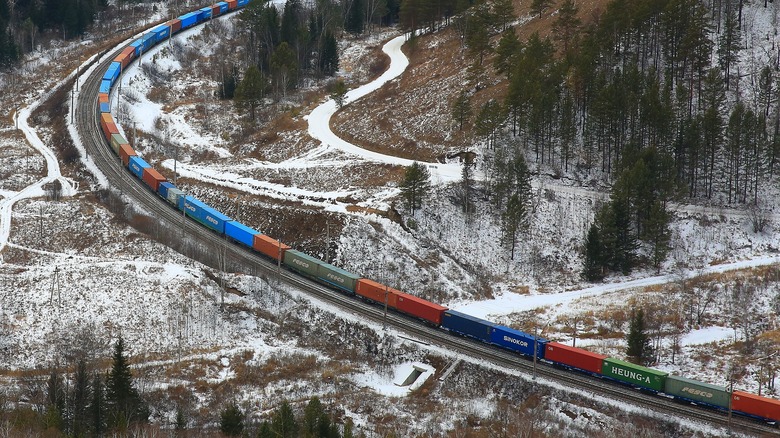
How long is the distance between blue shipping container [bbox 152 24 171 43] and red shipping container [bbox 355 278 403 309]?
87.6 m

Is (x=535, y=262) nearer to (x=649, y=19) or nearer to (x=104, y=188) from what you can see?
(x=649, y=19)

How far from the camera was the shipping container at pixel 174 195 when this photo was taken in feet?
328

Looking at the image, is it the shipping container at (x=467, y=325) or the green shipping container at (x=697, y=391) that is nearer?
the green shipping container at (x=697, y=391)

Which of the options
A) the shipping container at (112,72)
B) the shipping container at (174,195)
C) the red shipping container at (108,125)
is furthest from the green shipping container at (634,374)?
the shipping container at (112,72)

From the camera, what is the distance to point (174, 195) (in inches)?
3957

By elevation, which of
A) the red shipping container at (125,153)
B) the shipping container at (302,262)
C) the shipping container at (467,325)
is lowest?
the shipping container at (467,325)

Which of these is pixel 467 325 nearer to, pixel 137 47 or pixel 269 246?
pixel 269 246

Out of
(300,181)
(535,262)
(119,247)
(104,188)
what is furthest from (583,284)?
(104,188)

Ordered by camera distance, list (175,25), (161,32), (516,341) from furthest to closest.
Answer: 1. (175,25)
2. (161,32)
3. (516,341)

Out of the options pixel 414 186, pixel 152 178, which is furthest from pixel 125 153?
pixel 414 186

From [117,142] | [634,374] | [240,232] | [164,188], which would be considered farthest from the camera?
[117,142]

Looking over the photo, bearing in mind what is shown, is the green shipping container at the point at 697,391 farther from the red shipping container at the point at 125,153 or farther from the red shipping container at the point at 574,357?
the red shipping container at the point at 125,153

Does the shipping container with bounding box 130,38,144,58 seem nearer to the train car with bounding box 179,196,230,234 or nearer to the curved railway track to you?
the curved railway track

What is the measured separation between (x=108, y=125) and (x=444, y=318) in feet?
211
